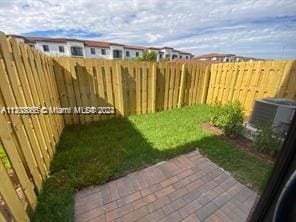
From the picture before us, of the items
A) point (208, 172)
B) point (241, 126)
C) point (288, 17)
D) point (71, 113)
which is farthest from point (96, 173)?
point (241, 126)

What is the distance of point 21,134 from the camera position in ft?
6.15

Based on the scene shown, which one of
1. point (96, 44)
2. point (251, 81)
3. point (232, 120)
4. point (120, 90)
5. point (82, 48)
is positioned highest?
point (96, 44)

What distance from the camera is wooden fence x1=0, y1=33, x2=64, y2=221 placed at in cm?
155

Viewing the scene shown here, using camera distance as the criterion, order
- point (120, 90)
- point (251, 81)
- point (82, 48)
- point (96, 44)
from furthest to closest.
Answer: point (96, 44)
point (82, 48)
point (251, 81)
point (120, 90)

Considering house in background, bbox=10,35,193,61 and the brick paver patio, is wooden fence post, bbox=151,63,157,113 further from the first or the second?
house in background, bbox=10,35,193,61

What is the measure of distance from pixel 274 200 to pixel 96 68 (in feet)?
14.8

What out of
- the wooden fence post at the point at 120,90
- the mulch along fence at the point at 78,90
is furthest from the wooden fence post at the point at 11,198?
the wooden fence post at the point at 120,90

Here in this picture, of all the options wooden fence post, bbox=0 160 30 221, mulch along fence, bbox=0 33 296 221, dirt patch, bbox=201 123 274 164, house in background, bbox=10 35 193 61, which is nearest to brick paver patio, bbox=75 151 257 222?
wooden fence post, bbox=0 160 30 221

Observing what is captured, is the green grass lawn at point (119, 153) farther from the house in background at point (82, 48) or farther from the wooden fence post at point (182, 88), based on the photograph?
the house in background at point (82, 48)

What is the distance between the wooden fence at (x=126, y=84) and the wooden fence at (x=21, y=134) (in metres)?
1.59

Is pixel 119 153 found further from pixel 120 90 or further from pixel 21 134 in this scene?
pixel 120 90

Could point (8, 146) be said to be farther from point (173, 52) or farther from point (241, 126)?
point (173, 52)

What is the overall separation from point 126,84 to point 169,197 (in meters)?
3.53

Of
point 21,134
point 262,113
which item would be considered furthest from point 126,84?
point 262,113
